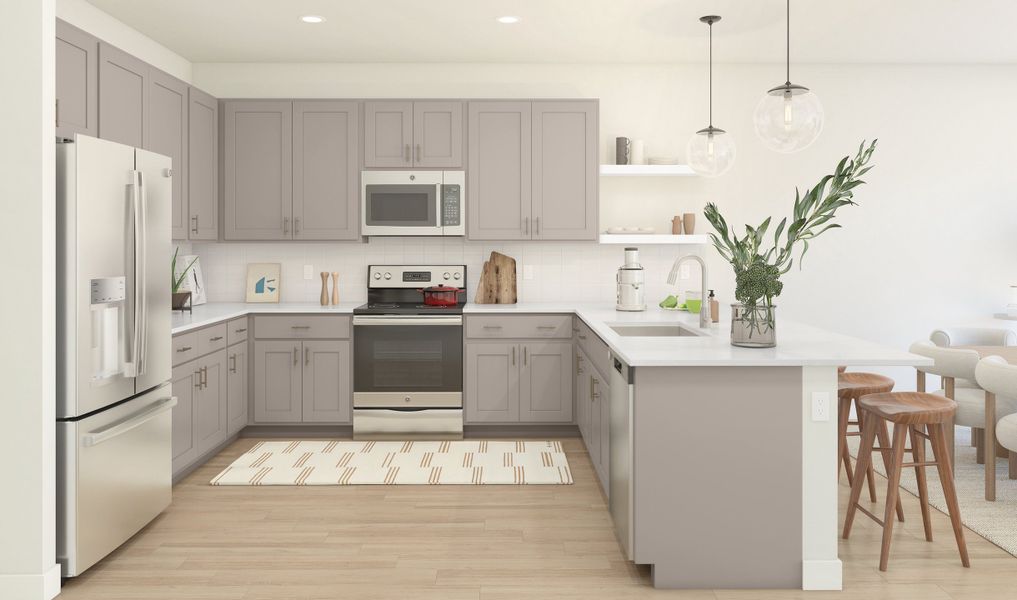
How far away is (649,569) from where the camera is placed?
2891mm

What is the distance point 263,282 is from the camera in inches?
216

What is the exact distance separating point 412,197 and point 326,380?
1395 mm

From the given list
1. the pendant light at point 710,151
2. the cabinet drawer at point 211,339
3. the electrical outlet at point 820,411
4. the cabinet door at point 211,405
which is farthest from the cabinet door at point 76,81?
the electrical outlet at point 820,411

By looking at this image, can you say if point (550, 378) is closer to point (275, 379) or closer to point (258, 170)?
point (275, 379)

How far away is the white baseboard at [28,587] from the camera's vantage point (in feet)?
8.67

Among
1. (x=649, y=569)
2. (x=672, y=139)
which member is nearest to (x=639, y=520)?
(x=649, y=569)

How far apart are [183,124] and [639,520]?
12.0 feet

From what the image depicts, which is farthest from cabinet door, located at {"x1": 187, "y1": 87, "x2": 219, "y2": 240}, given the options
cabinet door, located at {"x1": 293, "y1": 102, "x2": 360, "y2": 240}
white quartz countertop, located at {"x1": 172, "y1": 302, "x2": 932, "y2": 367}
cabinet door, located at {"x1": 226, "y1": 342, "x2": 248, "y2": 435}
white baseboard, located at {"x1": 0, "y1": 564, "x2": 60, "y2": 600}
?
white baseboard, located at {"x1": 0, "y1": 564, "x2": 60, "y2": 600}

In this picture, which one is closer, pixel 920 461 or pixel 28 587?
pixel 28 587

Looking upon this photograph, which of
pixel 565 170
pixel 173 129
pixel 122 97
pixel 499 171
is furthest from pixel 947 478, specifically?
pixel 173 129

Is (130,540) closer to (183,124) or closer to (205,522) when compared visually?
(205,522)

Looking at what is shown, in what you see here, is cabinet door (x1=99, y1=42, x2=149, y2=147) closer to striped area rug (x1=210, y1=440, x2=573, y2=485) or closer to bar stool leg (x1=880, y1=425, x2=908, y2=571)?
striped area rug (x1=210, y1=440, x2=573, y2=485)

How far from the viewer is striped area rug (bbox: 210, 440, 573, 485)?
13.3ft

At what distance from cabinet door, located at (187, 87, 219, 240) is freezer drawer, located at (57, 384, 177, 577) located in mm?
1735
